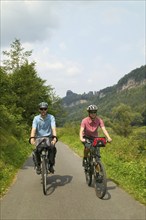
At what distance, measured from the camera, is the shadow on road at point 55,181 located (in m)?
8.92

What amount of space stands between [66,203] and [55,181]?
8.17 feet

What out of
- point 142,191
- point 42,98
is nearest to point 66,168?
point 142,191

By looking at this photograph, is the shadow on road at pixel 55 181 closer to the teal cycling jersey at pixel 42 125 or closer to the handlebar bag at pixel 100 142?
the teal cycling jersey at pixel 42 125

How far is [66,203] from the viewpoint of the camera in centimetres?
750

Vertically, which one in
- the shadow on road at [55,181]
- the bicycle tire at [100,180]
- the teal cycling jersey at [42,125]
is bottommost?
the shadow on road at [55,181]

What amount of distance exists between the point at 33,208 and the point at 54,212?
24.1 inches

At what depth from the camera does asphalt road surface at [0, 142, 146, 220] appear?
661 cm

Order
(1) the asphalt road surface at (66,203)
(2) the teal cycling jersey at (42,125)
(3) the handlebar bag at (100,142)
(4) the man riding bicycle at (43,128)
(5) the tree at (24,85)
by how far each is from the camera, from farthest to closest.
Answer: (5) the tree at (24,85), (2) the teal cycling jersey at (42,125), (4) the man riding bicycle at (43,128), (3) the handlebar bag at (100,142), (1) the asphalt road surface at (66,203)

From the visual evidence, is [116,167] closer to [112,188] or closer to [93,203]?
[112,188]

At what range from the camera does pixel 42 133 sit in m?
9.07

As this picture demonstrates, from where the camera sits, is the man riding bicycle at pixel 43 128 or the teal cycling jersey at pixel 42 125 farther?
the teal cycling jersey at pixel 42 125

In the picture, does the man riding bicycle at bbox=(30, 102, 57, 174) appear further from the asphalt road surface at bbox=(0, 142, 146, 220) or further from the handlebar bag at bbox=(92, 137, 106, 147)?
the handlebar bag at bbox=(92, 137, 106, 147)

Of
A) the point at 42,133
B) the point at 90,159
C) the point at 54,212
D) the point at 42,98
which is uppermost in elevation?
the point at 42,98

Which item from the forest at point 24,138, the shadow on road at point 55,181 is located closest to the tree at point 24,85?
the forest at point 24,138
